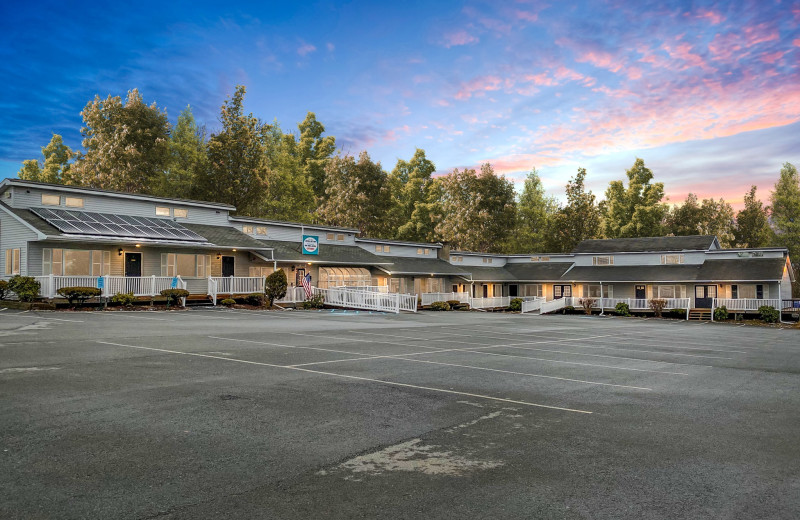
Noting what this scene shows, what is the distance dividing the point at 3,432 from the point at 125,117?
197 ft

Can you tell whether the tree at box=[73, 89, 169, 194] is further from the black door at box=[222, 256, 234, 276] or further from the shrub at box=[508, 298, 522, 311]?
the shrub at box=[508, 298, 522, 311]

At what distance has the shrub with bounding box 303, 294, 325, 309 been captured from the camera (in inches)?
1371

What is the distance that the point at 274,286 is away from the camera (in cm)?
3303

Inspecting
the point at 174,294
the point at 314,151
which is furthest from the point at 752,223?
the point at 174,294

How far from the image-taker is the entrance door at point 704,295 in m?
49.3

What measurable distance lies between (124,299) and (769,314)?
1798 inches

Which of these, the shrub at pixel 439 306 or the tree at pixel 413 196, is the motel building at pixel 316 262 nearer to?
the shrub at pixel 439 306

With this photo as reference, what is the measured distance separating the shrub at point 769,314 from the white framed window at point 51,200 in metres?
50.3

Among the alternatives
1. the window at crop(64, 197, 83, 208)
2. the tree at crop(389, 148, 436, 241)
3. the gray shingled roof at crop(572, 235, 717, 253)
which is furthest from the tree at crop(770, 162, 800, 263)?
the window at crop(64, 197, 83, 208)

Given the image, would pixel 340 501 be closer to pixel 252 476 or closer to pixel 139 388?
pixel 252 476

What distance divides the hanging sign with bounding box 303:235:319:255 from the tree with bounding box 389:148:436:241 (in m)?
34.9

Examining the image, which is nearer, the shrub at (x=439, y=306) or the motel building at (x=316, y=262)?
the motel building at (x=316, y=262)

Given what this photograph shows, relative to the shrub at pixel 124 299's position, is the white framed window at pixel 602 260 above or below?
above

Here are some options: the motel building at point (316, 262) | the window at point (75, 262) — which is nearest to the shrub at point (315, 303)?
the motel building at point (316, 262)
